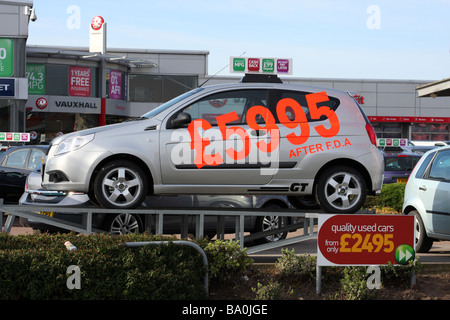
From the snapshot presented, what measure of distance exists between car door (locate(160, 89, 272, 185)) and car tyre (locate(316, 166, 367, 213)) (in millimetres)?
702

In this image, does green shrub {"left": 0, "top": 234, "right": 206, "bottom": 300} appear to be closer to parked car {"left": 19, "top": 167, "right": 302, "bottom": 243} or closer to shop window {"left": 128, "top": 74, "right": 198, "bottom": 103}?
parked car {"left": 19, "top": 167, "right": 302, "bottom": 243}

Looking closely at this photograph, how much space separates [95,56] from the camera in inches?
1756

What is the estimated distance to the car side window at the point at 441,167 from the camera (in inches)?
381

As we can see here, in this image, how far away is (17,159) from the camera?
15.5 metres

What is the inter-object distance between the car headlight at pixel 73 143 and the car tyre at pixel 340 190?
2.83 metres

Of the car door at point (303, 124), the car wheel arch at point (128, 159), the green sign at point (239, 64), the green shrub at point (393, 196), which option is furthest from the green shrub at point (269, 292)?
the green shrub at point (393, 196)

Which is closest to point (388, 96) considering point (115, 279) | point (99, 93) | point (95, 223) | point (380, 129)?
point (380, 129)

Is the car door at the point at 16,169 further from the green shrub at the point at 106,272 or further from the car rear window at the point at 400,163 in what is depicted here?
the car rear window at the point at 400,163

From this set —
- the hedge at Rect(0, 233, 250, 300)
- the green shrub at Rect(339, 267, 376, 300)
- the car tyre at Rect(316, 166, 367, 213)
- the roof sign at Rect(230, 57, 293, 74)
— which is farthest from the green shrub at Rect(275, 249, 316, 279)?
the roof sign at Rect(230, 57, 293, 74)

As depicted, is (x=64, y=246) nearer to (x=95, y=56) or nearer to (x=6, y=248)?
(x=6, y=248)

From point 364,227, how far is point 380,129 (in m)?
48.1

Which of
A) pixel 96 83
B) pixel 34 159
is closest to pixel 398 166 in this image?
pixel 34 159

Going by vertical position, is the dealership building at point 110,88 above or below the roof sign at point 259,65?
above
